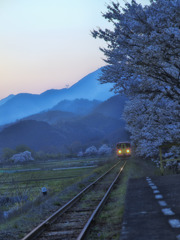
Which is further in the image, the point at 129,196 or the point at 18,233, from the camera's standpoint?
the point at 129,196

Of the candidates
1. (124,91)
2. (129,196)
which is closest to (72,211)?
(129,196)

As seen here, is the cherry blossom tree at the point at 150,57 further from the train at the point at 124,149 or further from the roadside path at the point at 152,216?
the train at the point at 124,149

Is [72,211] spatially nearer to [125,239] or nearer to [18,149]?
[125,239]

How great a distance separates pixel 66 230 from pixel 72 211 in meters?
2.96

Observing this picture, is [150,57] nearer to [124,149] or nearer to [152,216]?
[152,216]

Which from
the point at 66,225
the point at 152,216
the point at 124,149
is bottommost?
the point at 66,225

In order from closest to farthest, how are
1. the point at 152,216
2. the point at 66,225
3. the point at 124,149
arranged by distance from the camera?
1. the point at 152,216
2. the point at 66,225
3. the point at 124,149

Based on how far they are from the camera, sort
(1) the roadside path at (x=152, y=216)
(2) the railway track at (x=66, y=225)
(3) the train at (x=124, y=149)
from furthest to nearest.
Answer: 1. (3) the train at (x=124, y=149)
2. (2) the railway track at (x=66, y=225)
3. (1) the roadside path at (x=152, y=216)

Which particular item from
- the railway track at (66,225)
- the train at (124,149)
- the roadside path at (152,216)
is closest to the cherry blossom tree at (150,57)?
the roadside path at (152,216)

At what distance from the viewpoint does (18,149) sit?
17688 centimetres

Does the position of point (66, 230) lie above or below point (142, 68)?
below

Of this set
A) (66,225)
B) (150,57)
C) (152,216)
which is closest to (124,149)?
(150,57)

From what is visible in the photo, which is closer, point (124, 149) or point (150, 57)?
point (150, 57)

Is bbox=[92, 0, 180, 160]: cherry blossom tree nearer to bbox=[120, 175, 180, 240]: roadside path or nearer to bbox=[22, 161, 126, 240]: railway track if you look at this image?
bbox=[120, 175, 180, 240]: roadside path
